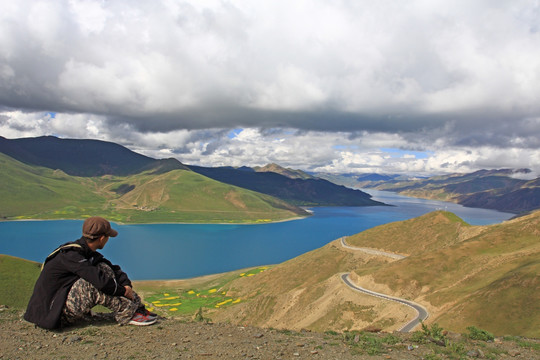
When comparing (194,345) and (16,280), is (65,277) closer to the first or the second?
(194,345)

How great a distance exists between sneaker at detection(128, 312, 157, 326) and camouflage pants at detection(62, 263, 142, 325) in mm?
380

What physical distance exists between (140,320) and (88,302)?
2.68 m

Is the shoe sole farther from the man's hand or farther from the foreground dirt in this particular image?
the man's hand

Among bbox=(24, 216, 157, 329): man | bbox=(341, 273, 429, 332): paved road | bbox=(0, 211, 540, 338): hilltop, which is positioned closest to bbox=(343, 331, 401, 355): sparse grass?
bbox=(24, 216, 157, 329): man

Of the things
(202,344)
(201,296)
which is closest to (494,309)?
(202,344)

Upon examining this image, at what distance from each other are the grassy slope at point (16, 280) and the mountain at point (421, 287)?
42.6 meters

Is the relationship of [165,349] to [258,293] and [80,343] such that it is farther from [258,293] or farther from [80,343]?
[258,293]

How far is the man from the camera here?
11.7 meters

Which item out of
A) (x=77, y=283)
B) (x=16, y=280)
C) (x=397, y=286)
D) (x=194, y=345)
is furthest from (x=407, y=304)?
(x=16, y=280)

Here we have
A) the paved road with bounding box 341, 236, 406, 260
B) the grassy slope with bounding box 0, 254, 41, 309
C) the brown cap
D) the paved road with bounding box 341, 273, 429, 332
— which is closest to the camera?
the brown cap

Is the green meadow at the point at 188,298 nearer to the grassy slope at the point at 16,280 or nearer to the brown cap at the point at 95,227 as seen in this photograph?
the grassy slope at the point at 16,280

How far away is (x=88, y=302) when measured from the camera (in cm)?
1246

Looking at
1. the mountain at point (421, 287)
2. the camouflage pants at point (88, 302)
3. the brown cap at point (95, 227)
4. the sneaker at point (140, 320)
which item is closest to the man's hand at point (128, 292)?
the camouflage pants at point (88, 302)

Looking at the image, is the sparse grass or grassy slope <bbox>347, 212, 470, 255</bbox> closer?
the sparse grass
